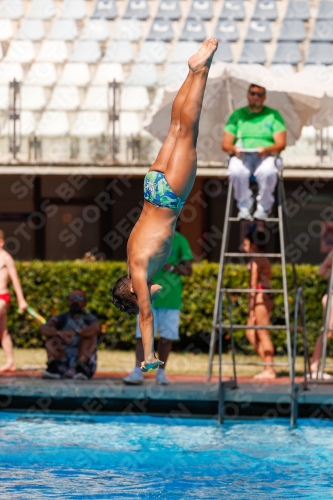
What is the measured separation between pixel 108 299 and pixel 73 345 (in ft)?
12.5

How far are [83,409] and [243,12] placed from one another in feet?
38.4

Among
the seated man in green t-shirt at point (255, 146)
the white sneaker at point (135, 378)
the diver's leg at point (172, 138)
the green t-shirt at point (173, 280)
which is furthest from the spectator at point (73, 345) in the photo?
the diver's leg at point (172, 138)

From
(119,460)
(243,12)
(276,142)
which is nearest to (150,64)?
(243,12)

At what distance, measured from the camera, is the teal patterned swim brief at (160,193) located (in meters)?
6.83

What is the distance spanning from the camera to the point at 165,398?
33.1 feet

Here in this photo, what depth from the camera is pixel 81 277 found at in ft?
49.7

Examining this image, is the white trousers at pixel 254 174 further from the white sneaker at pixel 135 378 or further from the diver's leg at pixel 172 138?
the diver's leg at pixel 172 138

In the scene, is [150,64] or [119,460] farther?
[150,64]

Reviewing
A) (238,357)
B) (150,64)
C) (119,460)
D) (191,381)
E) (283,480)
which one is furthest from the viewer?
(150,64)

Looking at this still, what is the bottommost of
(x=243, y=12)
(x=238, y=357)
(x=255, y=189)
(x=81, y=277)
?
→ (x=238, y=357)

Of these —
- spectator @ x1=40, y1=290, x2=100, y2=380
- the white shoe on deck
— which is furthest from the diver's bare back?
spectator @ x1=40, y1=290, x2=100, y2=380

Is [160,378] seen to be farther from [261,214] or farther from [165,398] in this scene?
[261,214]

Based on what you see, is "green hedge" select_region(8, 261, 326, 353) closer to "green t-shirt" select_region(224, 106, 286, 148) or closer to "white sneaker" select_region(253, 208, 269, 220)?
"white sneaker" select_region(253, 208, 269, 220)

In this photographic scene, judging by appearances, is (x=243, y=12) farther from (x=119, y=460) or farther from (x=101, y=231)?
(x=119, y=460)
